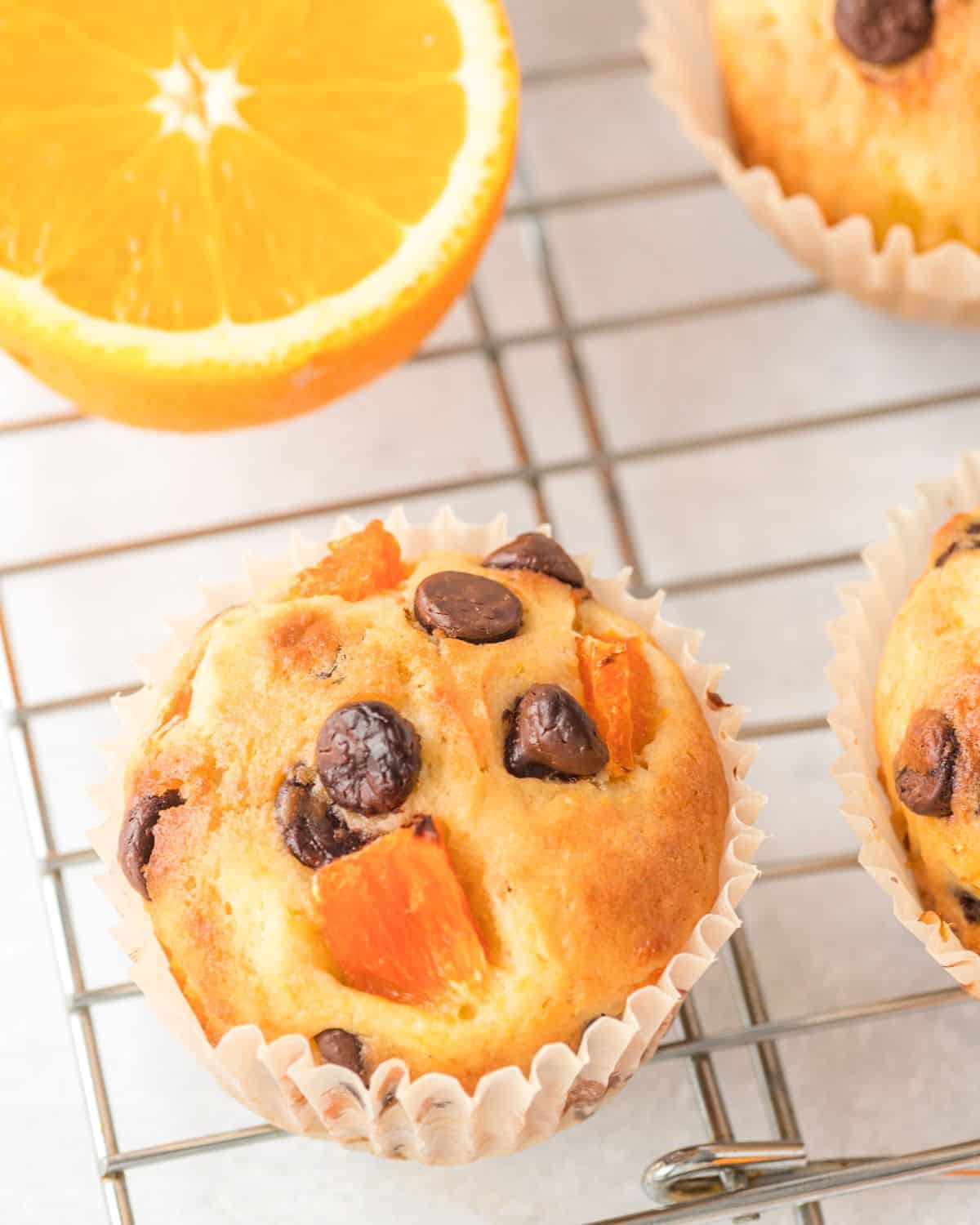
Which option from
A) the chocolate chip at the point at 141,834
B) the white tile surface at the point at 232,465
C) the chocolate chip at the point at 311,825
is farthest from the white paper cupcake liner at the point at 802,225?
the chocolate chip at the point at 141,834

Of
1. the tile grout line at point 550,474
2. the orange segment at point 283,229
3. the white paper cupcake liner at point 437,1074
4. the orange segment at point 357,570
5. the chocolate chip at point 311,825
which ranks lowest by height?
the white paper cupcake liner at point 437,1074

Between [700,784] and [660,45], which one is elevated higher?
[660,45]

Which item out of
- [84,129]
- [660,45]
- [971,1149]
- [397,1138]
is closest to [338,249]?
[84,129]

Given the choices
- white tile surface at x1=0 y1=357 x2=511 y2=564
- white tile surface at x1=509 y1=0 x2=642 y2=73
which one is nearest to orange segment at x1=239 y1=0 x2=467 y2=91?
white tile surface at x1=0 y1=357 x2=511 y2=564

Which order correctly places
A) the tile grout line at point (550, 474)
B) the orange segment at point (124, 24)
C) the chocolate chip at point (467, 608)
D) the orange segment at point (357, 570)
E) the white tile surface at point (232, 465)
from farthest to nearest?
the white tile surface at point (232, 465) → the tile grout line at point (550, 474) → the orange segment at point (124, 24) → the orange segment at point (357, 570) → the chocolate chip at point (467, 608)

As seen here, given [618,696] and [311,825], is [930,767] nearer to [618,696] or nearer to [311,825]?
[618,696]

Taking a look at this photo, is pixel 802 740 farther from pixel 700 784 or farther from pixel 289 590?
pixel 289 590

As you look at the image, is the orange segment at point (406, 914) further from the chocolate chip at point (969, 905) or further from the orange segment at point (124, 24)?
the orange segment at point (124, 24)
